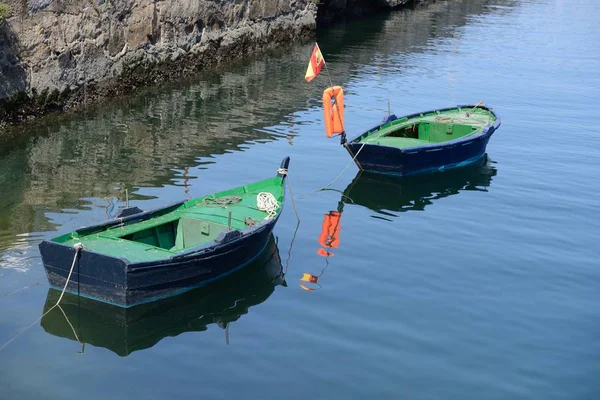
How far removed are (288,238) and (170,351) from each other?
206 inches

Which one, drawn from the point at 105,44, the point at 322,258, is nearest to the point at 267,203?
the point at 322,258

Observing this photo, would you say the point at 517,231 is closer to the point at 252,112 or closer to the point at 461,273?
the point at 461,273

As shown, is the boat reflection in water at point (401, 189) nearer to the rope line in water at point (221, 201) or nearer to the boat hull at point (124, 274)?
the rope line in water at point (221, 201)

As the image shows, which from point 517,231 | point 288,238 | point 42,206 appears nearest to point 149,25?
point 42,206

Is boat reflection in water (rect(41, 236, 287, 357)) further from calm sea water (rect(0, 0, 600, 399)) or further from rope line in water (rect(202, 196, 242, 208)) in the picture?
rope line in water (rect(202, 196, 242, 208))

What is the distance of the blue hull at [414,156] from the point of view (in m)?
22.0

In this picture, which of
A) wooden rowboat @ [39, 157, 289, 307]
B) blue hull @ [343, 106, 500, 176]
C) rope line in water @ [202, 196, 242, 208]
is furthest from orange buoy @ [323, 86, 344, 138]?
rope line in water @ [202, 196, 242, 208]

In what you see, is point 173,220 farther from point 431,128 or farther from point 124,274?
point 431,128

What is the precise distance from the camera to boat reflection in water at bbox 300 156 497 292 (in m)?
20.2

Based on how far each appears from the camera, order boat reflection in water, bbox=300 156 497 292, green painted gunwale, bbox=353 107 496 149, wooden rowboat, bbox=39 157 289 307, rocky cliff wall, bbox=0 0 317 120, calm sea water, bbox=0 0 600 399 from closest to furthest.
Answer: calm sea water, bbox=0 0 600 399 → wooden rowboat, bbox=39 157 289 307 → boat reflection in water, bbox=300 156 497 292 → green painted gunwale, bbox=353 107 496 149 → rocky cliff wall, bbox=0 0 317 120

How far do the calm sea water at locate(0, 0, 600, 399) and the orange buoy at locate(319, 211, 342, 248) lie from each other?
18cm

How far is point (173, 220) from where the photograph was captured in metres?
16.1

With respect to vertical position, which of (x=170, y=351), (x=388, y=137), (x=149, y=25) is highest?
(x=149, y=25)

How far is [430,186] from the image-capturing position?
2227cm
